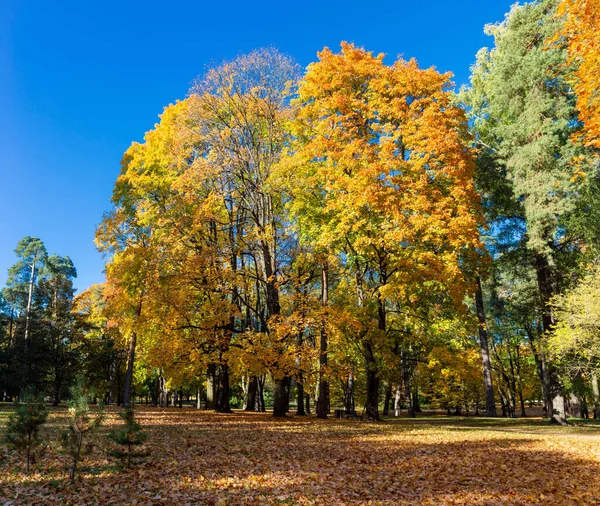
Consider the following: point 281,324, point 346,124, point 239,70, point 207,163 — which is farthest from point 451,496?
point 239,70

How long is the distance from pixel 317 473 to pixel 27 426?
5225mm

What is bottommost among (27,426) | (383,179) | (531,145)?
(27,426)

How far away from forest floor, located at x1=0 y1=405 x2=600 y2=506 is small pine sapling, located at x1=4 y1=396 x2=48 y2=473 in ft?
1.43

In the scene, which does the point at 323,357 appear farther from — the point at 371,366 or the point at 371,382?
the point at 371,366

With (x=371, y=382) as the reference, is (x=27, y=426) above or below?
above

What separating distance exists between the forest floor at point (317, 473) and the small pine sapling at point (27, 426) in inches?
17.1

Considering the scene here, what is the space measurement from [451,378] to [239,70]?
2976 cm

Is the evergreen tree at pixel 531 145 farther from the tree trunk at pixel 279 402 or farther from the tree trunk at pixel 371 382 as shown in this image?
the tree trunk at pixel 279 402

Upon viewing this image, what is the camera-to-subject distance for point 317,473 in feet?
24.8

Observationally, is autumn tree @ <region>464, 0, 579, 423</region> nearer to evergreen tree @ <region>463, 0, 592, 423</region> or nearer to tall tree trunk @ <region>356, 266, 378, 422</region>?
evergreen tree @ <region>463, 0, 592, 423</region>

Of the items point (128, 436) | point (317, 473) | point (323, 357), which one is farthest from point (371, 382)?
point (128, 436)

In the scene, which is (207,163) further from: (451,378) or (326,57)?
(451,378)

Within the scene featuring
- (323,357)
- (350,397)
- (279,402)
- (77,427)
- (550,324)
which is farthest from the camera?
(350,397)

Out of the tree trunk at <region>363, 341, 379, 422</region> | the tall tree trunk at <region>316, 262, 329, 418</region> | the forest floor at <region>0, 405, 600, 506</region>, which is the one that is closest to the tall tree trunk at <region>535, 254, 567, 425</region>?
the forest floor at <region>0, 405, 600, 506</region>
